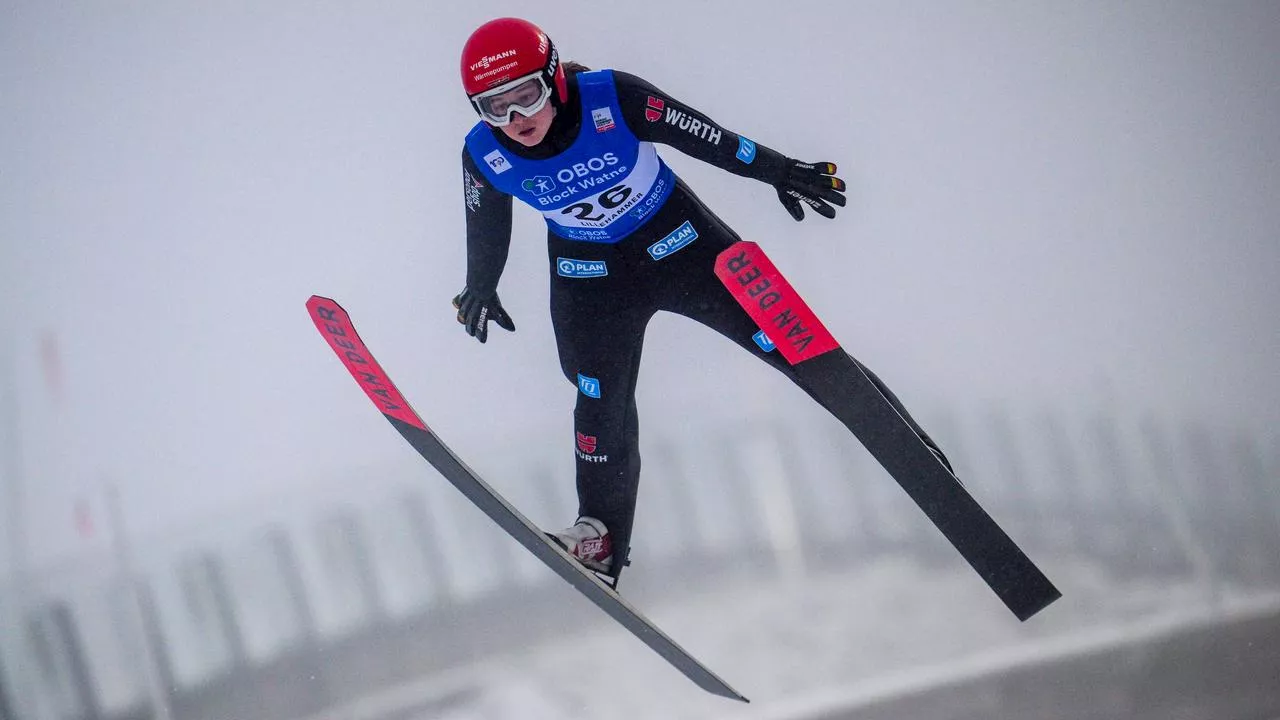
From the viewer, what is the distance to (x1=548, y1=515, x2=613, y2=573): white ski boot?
267 cm

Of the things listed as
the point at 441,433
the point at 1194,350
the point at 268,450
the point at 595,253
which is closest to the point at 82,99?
the point at 268,450

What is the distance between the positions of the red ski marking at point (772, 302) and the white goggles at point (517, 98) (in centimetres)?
58

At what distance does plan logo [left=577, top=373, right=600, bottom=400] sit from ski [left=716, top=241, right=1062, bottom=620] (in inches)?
22.2

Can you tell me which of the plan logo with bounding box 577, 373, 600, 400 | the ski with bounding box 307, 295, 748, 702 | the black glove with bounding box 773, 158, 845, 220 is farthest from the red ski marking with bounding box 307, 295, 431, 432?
the black glove with bounding box 773, 158, 845, 220

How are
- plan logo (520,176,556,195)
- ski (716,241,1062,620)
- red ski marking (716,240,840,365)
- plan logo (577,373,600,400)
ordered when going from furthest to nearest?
1. plan logo (577,373,600,400)
2. plan logo (520,176,556,195)
3. ski (716,241,1062,620)
4. red ski marking (716,240,840,365)

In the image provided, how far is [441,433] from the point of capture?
441 centimetres

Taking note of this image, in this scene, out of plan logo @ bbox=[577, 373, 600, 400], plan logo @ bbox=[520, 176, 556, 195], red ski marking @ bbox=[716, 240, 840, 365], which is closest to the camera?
red ski marking @ bbox=[716, 240, 840, 365]

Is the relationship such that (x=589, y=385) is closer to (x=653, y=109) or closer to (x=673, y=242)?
(x=673, y=242)

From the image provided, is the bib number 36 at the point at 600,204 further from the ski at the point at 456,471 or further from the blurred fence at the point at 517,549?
the blurred fence at the point at 517,549

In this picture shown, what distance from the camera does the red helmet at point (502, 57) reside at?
2.25 m

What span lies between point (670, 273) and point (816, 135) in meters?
1.91

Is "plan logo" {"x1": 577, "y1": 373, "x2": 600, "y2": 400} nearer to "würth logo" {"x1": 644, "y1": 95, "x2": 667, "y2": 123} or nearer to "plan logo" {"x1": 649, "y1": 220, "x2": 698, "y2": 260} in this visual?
"plan logo" {"x1": 649, "y1": 220, "x2": 698, "y2": 260}

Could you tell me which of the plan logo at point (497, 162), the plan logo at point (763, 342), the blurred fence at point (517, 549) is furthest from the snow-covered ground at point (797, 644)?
the plan logo at point (497, 162)

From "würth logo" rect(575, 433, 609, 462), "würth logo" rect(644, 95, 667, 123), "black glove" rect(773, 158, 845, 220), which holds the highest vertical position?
"würth logo" rect(644, 95, 667, 123)
